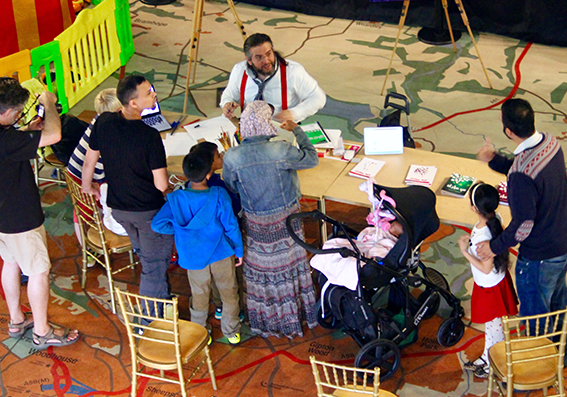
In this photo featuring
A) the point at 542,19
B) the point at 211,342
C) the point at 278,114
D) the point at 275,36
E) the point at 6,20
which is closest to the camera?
the point at 211,342

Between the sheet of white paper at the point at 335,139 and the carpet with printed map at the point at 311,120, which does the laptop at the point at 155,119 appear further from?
the sheet of white paper at the point at 335,139

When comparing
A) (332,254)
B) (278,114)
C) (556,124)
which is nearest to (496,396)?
(332,254)

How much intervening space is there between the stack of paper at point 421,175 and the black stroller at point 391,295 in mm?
465

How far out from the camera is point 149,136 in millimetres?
3562

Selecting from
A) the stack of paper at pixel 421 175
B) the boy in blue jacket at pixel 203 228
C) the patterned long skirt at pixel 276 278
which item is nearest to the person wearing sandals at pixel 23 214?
the boy in blue jacket at pixel 203 228

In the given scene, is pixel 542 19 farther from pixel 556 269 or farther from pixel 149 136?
pixel 149 136

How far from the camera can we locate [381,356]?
369 centimetres

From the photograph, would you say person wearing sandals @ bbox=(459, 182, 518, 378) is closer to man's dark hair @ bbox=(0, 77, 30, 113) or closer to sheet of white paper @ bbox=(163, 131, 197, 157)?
sheet of white paper @ bbox=(163, 131, 197, 157)

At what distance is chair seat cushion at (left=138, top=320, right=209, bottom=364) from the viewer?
3428mm

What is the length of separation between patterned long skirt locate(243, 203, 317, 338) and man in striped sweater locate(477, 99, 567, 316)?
114 cm

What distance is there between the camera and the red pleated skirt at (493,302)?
351 cm

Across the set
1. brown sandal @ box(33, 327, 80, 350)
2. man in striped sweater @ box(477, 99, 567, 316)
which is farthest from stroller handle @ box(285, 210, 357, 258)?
brown sandal @ box(33, 327, 80, 350)

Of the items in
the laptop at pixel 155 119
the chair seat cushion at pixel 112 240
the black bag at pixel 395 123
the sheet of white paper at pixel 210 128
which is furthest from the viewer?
the black bag at pixel 395 123

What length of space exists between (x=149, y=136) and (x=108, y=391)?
1.59 metres
